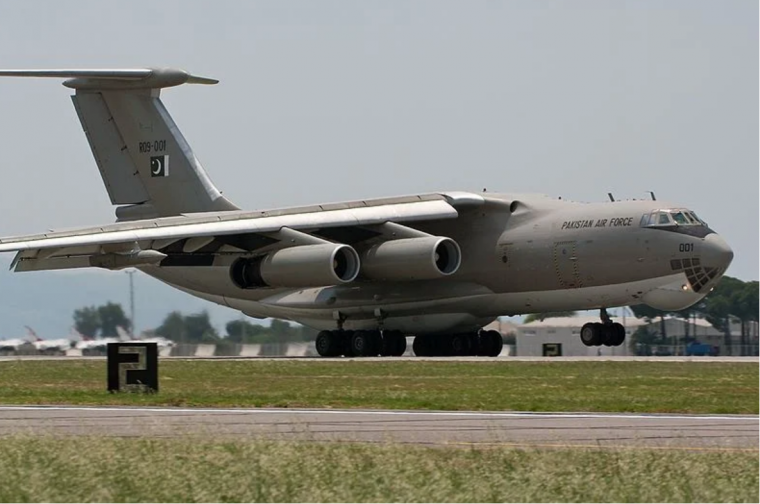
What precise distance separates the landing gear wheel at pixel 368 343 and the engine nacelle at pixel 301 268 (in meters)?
2.72

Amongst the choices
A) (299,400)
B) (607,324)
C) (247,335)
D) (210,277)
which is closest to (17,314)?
(247,335)

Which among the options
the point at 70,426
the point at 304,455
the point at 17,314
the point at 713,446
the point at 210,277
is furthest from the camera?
the point at 17,314

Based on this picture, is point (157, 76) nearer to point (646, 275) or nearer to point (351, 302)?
point (351, 302)

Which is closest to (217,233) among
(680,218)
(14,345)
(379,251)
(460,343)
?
(379,251)

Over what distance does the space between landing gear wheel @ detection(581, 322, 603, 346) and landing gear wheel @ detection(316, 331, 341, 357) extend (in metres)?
6.39

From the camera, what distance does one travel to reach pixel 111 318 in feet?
154

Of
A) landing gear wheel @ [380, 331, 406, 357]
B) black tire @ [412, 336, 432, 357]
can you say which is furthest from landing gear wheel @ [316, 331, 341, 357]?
black tire @ [412, 336, 432, 357]

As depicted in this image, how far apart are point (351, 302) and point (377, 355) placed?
155cm

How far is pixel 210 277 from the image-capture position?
3916cm

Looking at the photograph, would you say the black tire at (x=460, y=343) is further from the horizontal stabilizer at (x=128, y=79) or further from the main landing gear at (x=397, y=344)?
the horizontal stabilizer at (x=128, y=79)

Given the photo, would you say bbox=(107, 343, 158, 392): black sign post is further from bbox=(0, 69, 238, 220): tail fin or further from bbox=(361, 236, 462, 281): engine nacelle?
bbox=(0, 69, 238, 220): tail fin

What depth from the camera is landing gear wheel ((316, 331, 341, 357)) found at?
121ft

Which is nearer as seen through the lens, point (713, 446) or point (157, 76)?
point (713, 446)

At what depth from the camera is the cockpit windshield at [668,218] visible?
32.8 meters
